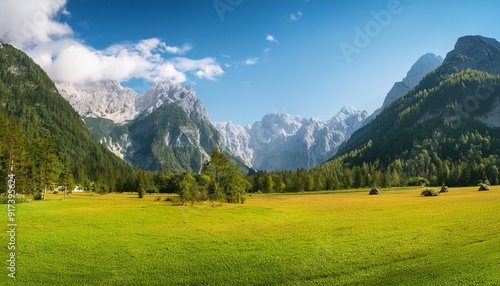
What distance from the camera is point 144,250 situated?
1436 inches

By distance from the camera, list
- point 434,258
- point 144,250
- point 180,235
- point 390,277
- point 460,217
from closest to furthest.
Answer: point 390,277 < point 434,258 < point 144,250 < point 180,235 < point 460,217

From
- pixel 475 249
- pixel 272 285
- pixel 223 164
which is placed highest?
pixel 223 164

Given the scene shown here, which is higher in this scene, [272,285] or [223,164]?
[223,164]

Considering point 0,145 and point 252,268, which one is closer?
point 252,268

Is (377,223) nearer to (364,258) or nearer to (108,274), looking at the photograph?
(364,258)

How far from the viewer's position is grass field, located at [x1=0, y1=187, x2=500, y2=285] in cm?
2798

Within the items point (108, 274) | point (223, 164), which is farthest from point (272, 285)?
point (223, 164)

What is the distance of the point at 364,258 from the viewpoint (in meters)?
32.1

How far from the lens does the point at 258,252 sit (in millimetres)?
35531

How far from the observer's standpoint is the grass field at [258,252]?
27984 millimetres

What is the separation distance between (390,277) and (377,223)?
24.8 m

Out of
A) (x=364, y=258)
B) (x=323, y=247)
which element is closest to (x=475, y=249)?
(x=364, y=258)

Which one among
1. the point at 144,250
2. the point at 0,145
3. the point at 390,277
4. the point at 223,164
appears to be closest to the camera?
the point at 390,277

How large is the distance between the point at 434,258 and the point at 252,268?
17.2m
